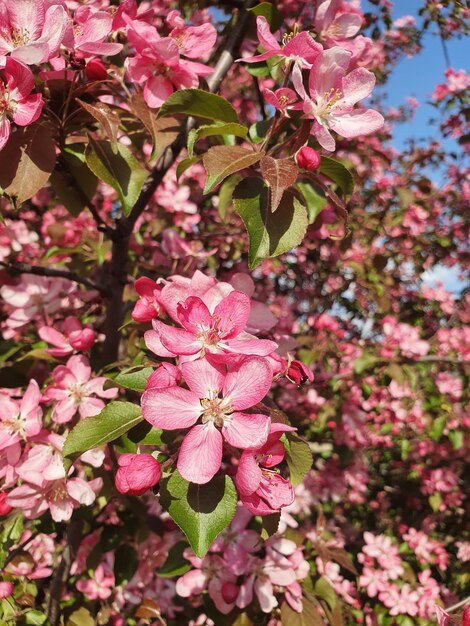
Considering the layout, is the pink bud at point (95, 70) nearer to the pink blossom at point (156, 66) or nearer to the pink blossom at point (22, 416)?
the pink blossom at point (156, 66)

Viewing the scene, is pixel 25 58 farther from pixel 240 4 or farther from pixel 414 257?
pixel 414 257

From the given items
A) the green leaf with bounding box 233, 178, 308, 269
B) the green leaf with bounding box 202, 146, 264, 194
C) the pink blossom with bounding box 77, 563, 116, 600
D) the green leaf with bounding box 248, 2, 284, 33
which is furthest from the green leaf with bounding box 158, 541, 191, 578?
the green leaf with bounding box 248, 2, 284, 33

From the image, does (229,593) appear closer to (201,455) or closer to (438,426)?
(201,455)

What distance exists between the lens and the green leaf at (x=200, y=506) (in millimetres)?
794

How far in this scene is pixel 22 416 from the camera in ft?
3.91

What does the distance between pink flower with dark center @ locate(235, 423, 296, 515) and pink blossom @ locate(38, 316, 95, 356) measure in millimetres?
663

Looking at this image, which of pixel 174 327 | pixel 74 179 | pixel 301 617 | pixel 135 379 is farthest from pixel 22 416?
pixel 301 617

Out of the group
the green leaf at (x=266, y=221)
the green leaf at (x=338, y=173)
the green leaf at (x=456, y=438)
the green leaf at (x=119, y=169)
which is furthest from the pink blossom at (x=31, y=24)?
the green leaf at (x=456, y=438)

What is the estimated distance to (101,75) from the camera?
1.09 meters

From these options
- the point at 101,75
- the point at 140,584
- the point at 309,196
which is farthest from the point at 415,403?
the point at 101,75

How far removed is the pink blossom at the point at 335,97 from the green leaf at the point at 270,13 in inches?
14.3

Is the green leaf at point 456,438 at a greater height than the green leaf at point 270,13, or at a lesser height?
lesser

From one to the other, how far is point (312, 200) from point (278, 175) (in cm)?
42

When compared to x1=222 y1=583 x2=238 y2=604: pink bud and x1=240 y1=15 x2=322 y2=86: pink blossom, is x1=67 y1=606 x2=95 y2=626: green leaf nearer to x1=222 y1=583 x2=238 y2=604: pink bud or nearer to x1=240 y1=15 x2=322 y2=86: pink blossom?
x1=222 y1=583 x2=238 y2=604: pink bud
